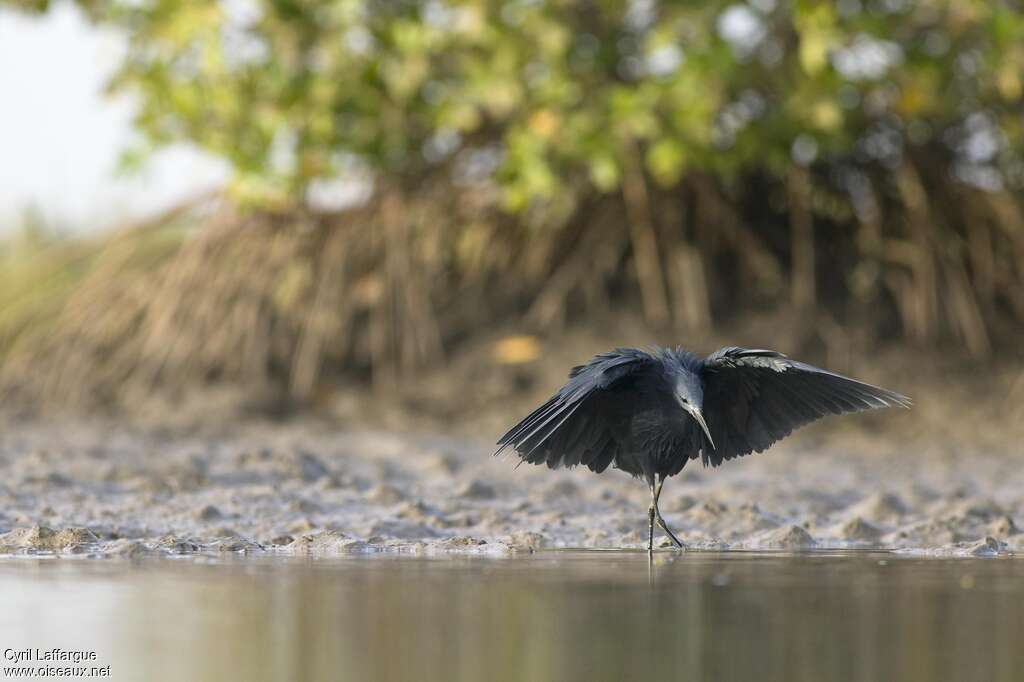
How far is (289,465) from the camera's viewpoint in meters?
7.46

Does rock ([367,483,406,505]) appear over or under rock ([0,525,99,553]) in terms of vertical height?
over

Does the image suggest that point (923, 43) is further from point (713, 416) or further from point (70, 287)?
point (70, 287)

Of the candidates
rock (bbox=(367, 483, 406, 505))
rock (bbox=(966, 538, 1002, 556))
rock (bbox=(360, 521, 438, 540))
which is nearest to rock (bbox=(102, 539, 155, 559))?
rock (bbox=(360, 521, 438, 540))

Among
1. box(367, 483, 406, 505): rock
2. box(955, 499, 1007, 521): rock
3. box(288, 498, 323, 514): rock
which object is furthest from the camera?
box(367, 483, 406, 505): rock

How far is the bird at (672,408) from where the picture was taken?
5.54 meters

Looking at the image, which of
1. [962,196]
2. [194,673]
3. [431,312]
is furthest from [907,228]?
[194,673]

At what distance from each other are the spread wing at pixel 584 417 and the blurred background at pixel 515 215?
3526 mm

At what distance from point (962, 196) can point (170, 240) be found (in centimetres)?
573

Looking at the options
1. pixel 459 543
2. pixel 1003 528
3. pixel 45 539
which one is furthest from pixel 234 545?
pixel 1003 528

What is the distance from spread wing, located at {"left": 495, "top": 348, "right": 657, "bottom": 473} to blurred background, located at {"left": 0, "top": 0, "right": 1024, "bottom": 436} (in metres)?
3.53

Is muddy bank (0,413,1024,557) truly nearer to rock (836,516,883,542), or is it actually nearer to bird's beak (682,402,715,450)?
rock (836,516,883,542)

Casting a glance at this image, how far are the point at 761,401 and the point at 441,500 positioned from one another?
1601 mm

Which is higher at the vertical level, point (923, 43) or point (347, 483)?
point (923, 43)

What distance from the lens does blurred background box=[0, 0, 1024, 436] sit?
940cm
